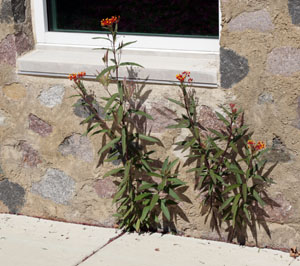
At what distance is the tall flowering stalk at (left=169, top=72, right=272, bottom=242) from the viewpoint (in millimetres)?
3551

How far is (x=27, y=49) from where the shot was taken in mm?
4055

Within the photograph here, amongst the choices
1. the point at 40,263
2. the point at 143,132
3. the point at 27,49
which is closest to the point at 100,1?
the point at 27,49

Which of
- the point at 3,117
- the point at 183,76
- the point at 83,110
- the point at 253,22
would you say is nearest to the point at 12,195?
the point at 3,117

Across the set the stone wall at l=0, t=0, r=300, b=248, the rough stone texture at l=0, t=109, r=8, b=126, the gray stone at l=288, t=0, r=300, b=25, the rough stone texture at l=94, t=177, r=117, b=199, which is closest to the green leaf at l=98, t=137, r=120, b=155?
the stone wall at l=0, t=0, r=300, b=248

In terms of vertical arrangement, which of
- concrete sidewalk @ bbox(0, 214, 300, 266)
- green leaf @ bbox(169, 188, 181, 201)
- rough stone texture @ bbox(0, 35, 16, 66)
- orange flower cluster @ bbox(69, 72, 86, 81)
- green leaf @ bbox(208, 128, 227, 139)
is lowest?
concrete sidewalk @ bbox(0, 214, 300, 266)

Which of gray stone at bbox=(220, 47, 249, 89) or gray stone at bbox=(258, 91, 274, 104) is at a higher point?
gray stone at bbox=(220, 47, 249, 89)

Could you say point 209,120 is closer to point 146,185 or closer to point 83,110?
point 146,185

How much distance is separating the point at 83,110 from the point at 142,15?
0.79 meters

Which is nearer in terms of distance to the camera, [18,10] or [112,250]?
[112,250]

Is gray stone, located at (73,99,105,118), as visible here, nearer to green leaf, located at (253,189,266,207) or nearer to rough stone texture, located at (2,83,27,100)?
rough stone texture, located at (2,83,27,100)

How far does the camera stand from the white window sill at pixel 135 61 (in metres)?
3.63

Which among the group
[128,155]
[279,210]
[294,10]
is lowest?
[279,210]

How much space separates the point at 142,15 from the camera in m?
Result: 4.24

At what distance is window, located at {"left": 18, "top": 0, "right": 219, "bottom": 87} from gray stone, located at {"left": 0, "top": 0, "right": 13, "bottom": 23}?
198mm
